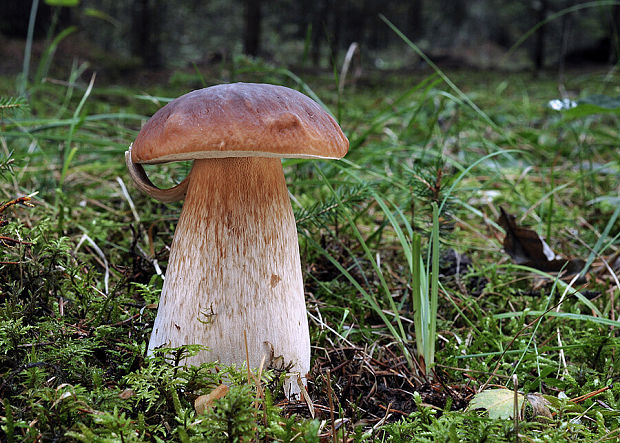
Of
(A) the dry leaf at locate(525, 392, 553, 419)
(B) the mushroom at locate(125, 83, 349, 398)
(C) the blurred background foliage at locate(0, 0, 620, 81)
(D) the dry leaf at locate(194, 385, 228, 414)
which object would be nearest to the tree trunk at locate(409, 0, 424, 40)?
(C) the blurred background foliage at locate(0, 0, 620, 81)

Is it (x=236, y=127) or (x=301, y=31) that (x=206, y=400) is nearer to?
(x=236, y=127)

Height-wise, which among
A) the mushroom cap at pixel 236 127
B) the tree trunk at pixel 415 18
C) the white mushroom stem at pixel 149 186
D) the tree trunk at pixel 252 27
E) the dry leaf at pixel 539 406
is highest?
the tree trunk at pixel 415 18

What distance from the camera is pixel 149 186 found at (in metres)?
1.58

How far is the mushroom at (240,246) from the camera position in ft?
4.27

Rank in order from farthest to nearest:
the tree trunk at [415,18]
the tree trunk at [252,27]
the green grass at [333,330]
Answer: the tree trunk at [415,18]
the tree trunk at [252,27]
the green grass at [333,330]

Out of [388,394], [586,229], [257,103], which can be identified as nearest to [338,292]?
[388,394]

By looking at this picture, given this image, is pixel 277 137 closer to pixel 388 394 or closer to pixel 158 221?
pixel 388 394

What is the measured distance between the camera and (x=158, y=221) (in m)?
2.43

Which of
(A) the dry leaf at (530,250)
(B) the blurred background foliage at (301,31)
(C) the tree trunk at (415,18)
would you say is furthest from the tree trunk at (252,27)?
(C) the tree trunk at (415,18)

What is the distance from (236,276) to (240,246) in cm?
10

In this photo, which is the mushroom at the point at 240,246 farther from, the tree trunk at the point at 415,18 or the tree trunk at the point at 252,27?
the tree trunk at the point at 415,18

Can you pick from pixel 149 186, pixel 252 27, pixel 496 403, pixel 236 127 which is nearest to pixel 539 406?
pixel 496 403

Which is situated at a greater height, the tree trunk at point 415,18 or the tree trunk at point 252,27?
the tree trunk at point 415,18

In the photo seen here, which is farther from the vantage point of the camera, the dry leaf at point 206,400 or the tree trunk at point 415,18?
the tree trunk at point 415,18
